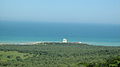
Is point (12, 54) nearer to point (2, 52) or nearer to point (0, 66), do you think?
point (2, 52)

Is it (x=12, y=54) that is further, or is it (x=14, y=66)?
(x=12, y=54)

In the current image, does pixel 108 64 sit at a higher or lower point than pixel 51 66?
higher

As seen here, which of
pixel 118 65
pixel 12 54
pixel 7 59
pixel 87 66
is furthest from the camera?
pixel 12 54

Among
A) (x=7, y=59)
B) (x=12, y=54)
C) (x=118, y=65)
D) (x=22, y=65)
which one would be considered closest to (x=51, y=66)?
(x=22, y=65)

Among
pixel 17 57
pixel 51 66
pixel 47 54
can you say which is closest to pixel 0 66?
pixel 51 66

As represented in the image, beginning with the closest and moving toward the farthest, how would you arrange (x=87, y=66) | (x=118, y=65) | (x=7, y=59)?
(x=118, y=65), (x=87, y=66), (x=7, y=59)

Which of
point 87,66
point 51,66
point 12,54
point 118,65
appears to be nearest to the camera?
point 118,65

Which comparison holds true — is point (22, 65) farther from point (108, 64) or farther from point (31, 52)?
point (108, 64)

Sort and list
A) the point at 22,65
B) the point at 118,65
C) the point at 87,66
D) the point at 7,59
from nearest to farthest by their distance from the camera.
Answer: the point at 118,65 < the point at 87,66 < the point at 22,65 < the point at 7,59

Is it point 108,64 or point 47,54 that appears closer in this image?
point 108,64
